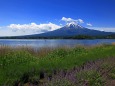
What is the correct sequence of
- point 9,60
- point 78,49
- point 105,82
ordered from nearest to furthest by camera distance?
1. point 105,82
2. point 9,60
3. point 78,49

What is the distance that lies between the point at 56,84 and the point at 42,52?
14323 millimetres

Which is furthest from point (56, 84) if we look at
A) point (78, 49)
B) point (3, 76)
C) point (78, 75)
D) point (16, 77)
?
point (78, 49)

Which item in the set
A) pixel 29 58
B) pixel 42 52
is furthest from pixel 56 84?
pixel 42 52

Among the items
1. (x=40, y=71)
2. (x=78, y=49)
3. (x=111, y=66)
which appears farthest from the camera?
(x=78, y=49)

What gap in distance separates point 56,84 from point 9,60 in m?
7.13

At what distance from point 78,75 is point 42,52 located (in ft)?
42.1

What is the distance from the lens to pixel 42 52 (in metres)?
21.1

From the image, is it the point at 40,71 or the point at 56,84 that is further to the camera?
the point at 40,71

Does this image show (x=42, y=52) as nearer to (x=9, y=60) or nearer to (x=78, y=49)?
(x=78, y=49)

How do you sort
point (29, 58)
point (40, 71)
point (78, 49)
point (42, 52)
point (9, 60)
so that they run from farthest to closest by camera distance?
1. point (78, 49)
2. point (42, 52)
3. point (29, 58)
4. point (9, 60)
5. point (40, 71)

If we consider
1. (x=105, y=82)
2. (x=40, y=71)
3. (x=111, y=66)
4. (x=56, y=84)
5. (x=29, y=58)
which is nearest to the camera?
(x=56, y=84)

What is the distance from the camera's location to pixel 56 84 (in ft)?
22.3

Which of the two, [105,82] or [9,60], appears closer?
[105,82]

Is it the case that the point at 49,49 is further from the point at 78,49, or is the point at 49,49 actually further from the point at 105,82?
the point at 105,82
